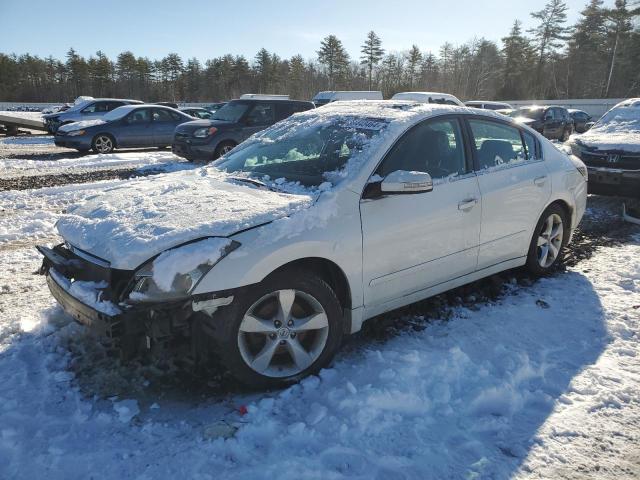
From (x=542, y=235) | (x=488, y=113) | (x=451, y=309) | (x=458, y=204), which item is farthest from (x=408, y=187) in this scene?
(x=542, y=235)

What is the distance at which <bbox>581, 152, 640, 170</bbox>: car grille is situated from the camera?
7430mm

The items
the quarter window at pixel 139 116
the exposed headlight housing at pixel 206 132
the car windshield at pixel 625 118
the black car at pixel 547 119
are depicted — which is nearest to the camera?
the car windshield at pixel 625 118

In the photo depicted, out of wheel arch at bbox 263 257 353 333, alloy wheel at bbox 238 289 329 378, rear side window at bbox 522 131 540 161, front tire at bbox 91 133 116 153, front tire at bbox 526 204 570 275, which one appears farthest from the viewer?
front tire at bbox 91 133 116 153

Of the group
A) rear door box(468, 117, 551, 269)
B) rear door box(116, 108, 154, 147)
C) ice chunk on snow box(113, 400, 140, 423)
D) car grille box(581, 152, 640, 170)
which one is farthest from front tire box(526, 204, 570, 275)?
rear door box(116, 108, 154, 147)

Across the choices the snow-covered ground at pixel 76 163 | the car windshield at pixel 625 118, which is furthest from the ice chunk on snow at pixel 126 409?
the snow-covered ground at pixel 76 163

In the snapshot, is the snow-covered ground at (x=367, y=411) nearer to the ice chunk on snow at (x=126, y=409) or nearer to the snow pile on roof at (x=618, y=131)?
the ice chunk on snow at (x=126, y=409)

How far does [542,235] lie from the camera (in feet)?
16.0

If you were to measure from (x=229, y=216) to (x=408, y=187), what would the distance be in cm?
119

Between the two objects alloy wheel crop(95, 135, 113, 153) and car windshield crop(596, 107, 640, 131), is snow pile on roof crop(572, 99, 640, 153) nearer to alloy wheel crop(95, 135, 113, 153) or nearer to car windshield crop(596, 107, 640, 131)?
car windshield crop(596, 107, 640, 131)

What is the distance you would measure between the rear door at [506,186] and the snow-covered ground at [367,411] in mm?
719

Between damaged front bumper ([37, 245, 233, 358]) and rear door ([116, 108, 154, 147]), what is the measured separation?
13.6m

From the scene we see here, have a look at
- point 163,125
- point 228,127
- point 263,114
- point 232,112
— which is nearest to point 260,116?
point 263,114

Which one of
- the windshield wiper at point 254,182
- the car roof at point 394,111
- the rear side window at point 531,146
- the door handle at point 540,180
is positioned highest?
the car roof at point 394,111

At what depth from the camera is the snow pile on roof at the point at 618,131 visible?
7.71 m
